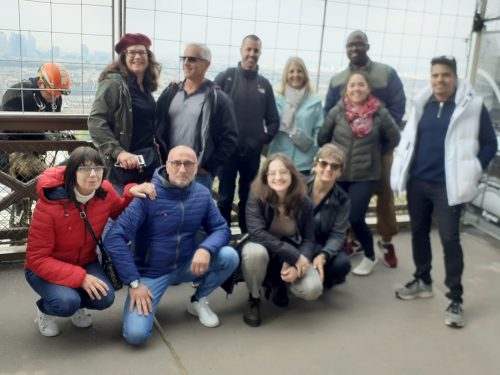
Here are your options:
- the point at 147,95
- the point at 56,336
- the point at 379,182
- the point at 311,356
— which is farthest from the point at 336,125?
the point at 56,336

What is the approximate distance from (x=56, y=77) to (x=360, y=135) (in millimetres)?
2029

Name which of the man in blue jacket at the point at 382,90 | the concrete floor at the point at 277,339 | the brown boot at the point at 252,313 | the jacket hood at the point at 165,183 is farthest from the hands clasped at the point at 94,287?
the man in blue jacket at the point at 382,90

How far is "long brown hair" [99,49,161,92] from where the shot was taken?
2.94 m

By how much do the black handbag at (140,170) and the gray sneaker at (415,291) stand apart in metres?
1.82

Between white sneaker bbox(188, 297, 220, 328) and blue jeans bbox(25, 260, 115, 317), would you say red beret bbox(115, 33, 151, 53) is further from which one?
white sneaker bbox(188, 297, 220, 328)

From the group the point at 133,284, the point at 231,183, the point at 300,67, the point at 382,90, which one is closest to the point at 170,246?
the point at 133,284

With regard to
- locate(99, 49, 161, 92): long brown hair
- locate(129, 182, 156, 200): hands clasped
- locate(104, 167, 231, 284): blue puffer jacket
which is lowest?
locate(104, 167, 231, 284): blue puffer jacket

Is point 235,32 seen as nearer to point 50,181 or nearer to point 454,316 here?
point 50,181

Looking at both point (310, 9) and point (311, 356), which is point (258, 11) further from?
point (311, 356)

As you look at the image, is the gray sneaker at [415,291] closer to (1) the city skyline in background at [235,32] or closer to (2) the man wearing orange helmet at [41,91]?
(1) the city skyline in background at [235,32]

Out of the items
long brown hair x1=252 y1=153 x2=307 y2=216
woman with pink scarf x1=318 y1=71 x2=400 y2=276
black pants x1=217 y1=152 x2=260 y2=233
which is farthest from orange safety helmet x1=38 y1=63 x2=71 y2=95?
woman with pink scarf x1=318 y1=71 x2=400 y2=276

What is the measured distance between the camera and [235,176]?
366 cm

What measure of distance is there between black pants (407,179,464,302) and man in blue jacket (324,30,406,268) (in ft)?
1.92

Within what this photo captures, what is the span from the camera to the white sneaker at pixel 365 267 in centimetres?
369
